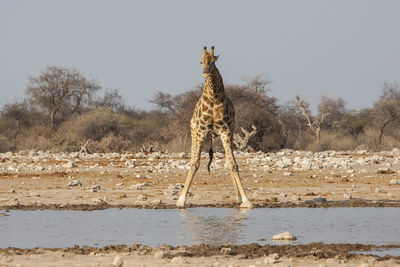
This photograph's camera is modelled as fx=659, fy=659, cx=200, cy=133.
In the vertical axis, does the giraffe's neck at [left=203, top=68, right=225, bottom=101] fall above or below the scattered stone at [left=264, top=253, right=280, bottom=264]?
above

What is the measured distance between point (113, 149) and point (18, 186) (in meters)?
16.2

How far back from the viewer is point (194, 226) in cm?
932

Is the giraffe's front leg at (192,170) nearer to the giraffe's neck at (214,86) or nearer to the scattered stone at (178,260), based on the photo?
the giraffe's neck at (214,86)

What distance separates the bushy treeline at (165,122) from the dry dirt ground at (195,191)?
7872 millimetres

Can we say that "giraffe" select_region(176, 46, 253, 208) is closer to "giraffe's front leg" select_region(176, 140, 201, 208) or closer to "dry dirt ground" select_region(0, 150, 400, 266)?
"giraffe's front leg" select_region(176, 140, 201, 208)

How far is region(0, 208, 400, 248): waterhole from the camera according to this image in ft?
27.0

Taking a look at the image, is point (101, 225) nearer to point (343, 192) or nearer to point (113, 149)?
point (343, 192)

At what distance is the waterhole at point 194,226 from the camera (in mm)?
8219

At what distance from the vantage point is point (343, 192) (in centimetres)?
1388

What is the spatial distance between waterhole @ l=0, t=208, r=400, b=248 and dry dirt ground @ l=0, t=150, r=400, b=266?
65cm

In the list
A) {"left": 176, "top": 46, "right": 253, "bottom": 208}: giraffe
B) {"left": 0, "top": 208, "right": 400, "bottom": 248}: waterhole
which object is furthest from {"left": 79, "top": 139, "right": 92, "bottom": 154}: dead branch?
{"left": 0, "top": 208, "right": 400, "bottom": 248}: waterhole

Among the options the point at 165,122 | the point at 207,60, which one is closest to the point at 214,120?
the point at 207,60

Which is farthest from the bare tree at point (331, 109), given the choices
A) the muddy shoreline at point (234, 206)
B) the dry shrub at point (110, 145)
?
the muddy shoreline at point (234, 206)

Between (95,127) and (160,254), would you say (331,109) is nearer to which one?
(95,127)
